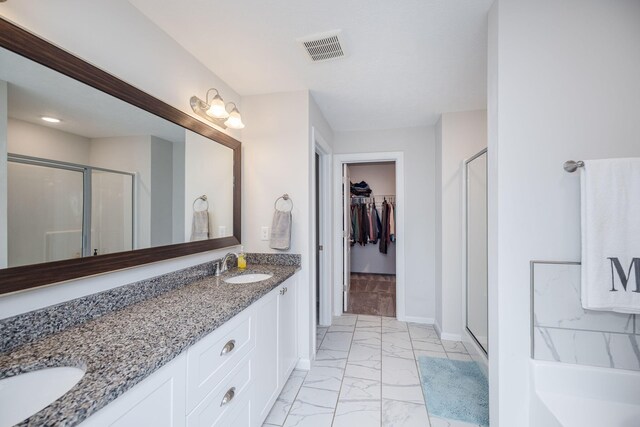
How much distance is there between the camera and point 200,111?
1756 mm

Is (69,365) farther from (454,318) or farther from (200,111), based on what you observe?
(454,318)

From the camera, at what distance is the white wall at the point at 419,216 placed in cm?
305

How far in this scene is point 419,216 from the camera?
3.09 metres

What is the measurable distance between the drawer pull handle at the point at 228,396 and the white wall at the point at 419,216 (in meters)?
2.40

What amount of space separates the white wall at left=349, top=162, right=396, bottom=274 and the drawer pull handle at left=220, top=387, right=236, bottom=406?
4.39 metres

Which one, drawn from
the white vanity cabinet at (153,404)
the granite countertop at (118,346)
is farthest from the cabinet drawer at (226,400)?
the granite countertop at (118,346)

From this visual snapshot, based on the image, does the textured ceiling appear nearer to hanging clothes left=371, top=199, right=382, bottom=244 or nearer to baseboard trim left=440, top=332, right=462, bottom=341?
baseboard trim left=440, top=332, right=462, bottom=341

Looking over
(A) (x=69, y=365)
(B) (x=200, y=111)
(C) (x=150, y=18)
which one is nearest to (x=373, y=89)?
(B) (x=200, y=111)

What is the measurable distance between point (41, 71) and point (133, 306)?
105 centimetres

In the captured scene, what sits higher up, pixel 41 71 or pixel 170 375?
pixel 41 71

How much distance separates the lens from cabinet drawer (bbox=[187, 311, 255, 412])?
0.97m

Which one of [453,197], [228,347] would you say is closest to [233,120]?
[228,347]

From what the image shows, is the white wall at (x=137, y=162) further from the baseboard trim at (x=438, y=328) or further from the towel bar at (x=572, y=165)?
the baseboard trim at (x=438, y=328)

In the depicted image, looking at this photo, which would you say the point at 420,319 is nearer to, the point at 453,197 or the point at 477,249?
the point at 477,249
